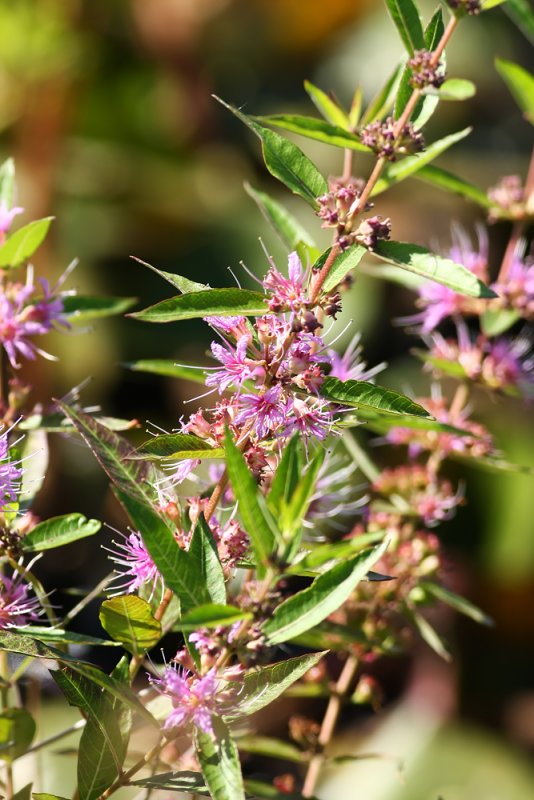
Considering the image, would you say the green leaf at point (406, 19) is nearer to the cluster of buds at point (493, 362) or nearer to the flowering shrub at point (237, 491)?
the flowering shrub at point (237, 491)

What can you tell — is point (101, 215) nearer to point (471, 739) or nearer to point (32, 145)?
point (32, 145)

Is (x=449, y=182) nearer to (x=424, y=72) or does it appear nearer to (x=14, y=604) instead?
(x=424, y=72)

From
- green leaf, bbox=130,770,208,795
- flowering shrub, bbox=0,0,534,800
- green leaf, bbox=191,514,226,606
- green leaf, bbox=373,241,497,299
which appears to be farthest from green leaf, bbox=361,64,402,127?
green leaf, bbox=130,770,208,795

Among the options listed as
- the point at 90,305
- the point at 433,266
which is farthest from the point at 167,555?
the point at 90,305

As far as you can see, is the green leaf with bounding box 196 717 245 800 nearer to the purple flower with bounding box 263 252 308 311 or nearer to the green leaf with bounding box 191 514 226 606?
the green leaf with bounding box 191 514 226 606

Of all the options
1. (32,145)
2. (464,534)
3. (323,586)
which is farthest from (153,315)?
(32,145)
